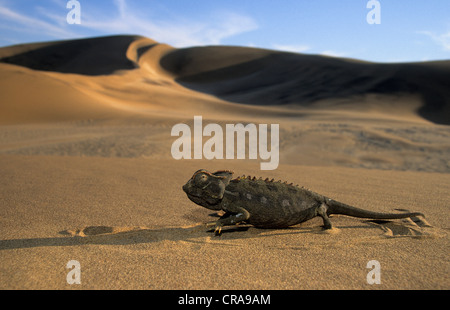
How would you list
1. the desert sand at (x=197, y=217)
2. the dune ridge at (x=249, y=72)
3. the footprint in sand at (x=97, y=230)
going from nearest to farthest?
the desert sand at (x=197, y=217)
the footprint in sand at (x=97, y=230)
the dune ridge at (x=249, y=72)

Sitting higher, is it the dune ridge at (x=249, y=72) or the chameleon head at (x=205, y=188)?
the dune ridge at (x=249, y=72)

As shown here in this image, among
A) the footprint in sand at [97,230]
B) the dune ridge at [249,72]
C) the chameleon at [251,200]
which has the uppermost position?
the dune ridge at [249,72]

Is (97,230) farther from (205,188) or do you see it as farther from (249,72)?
(249,72)

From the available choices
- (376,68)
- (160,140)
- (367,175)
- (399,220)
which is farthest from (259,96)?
(399,220)

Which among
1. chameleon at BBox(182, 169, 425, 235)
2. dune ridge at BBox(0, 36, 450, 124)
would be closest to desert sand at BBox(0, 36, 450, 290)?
chameleon at BBox(182, 169, 425, 235)

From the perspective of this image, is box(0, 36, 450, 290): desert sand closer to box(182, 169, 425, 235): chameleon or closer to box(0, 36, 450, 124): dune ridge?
box(182, 169, 425, 235): chameleon

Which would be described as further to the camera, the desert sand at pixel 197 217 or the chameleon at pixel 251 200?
→ the chameleon at pixel 251 200

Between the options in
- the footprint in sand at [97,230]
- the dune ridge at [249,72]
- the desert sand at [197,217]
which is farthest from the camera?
the dune ridge at [249,72]

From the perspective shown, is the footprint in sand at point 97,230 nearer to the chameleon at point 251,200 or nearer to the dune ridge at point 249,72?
the chameleon at point 251,200

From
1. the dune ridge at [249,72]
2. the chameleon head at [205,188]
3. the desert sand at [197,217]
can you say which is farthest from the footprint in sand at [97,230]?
the dune ridge at [249,72]

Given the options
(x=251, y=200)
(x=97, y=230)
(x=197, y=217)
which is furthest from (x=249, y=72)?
(x=97, y=230)
